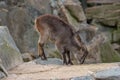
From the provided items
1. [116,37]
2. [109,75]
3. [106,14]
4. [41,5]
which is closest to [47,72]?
[109,75]

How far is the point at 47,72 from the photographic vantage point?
7.75m

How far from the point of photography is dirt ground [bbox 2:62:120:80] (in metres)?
7.16

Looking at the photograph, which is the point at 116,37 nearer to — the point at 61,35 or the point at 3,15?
the point at 3,15

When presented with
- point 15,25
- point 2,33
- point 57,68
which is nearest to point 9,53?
point 2,33

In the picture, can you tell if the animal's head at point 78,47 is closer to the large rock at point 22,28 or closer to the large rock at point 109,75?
the large rock at point 109,75

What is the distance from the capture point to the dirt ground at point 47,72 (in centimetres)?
716

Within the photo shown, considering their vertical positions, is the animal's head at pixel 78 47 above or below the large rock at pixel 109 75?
below

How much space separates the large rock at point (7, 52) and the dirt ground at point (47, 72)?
157 mm

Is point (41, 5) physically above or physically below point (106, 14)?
above

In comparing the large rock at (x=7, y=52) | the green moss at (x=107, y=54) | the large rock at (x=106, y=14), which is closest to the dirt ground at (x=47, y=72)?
the large rock at (x=7, y=52)

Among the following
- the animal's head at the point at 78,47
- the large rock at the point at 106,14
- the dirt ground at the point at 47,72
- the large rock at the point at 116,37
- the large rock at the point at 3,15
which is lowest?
the large rock at the point at 116,37

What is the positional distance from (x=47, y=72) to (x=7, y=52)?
1152 mm

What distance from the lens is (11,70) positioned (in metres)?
8.22

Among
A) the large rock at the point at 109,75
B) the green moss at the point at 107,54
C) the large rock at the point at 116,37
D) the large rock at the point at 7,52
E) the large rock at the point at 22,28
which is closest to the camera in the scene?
the large rock at the point at 109,75
